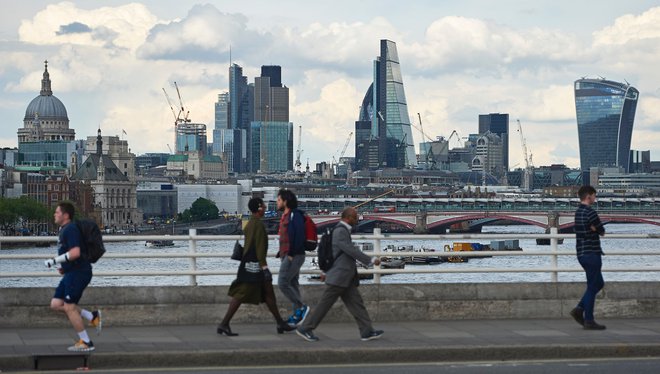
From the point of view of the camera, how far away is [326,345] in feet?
59.3

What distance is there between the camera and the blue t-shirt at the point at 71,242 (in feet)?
57.1

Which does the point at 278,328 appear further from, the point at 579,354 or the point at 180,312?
the point at 579,354

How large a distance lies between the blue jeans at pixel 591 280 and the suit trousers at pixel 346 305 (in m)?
3.14

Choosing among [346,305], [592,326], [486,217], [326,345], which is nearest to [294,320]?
[346,305]

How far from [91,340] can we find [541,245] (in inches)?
4429

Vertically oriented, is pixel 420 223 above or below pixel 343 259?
below

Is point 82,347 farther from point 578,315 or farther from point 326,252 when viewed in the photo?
point 578,315

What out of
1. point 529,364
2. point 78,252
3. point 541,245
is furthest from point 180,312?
point 541,245

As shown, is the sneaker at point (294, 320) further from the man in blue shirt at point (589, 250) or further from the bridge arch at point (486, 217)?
the bridge arch at point (486, 217)

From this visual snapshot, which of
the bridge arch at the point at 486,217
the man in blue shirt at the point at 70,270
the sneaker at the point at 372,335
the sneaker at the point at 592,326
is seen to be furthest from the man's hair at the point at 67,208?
the bridge arch at the point at 486,217

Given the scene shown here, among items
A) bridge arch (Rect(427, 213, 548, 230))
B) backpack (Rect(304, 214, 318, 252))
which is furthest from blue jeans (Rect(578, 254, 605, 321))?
bridge arch (Rect(427, 213, 548, 230))

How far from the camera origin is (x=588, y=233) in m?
19.8

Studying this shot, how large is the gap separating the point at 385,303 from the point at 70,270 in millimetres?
5157

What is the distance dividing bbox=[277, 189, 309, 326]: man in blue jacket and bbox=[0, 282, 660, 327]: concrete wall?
1.23 metres
